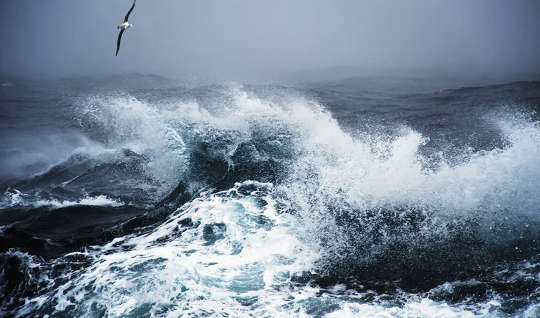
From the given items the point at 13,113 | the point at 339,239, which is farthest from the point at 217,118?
the point at 13,113

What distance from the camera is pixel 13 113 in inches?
1109

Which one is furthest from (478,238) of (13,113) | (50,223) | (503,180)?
(13,113)

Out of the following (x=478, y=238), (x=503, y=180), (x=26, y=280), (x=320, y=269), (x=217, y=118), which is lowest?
(x=26, y=280)

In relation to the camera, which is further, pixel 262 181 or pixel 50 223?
pixel 262 181

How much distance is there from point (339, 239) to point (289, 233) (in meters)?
1.37

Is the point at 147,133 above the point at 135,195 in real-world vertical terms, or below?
above

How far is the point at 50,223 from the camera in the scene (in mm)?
10328

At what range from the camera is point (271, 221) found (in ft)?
30.6

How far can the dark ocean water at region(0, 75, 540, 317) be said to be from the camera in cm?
635

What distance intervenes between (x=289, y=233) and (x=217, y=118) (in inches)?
395

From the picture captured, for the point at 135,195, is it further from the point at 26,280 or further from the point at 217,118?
the point at 217,118

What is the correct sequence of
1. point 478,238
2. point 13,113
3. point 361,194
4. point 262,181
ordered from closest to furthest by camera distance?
point 478,238, point 361,194, point 262,181, point 13,113

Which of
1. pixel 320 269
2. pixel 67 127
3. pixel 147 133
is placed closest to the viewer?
pixel 320 269

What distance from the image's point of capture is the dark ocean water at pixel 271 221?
20.8ft
